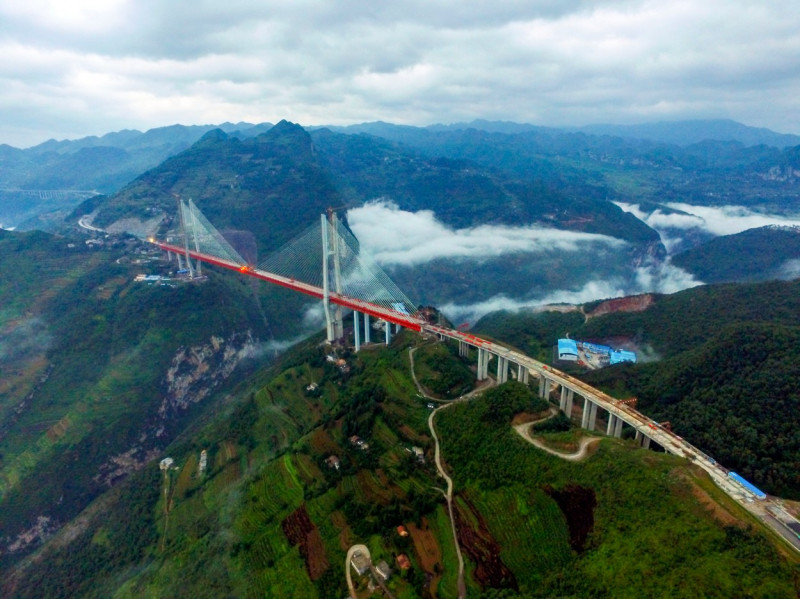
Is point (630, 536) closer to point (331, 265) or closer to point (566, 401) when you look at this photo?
point (566, 401)

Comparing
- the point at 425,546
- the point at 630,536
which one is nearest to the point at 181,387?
the point at 425,546

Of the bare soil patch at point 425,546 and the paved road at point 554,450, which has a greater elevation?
the paved road at point 554,450

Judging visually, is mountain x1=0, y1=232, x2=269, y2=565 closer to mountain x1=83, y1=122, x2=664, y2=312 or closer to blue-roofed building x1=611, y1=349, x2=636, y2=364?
mountain x1=83, y1=122, x2=664, y2=312

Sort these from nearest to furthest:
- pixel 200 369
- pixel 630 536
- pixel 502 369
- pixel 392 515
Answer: pixel 630 536, pixel 392 515, pixel 502 369, pixel 200 369

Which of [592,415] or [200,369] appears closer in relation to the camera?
[592,415]

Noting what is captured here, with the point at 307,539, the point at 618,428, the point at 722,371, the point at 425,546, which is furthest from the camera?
the point at 722,371

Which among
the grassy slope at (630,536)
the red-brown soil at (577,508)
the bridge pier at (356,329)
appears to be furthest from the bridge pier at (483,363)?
the red-brown soil at (577,508)

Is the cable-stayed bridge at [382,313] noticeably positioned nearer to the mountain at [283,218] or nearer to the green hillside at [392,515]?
the green hillside at [392,515]
